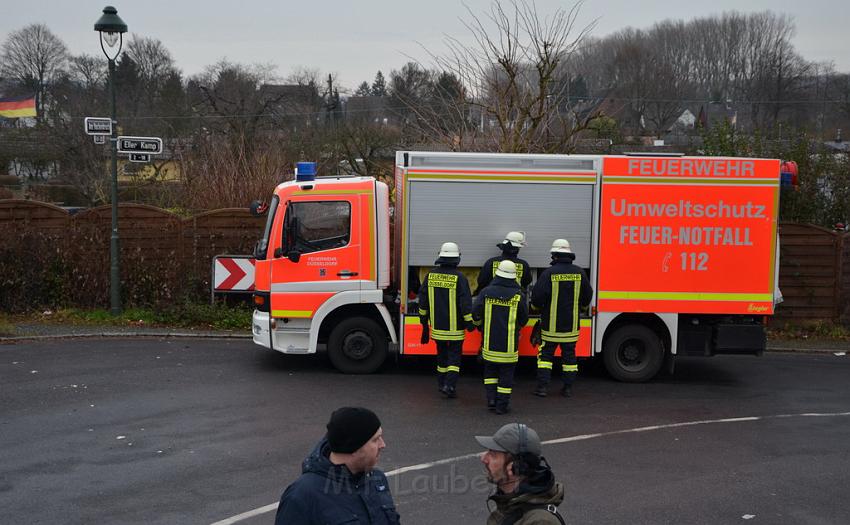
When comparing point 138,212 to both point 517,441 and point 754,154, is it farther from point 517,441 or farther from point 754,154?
point 517,441

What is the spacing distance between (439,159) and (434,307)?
1.94 m

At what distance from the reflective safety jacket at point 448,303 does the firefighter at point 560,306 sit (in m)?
0.85

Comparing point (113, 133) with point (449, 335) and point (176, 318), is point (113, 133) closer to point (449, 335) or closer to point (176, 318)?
point (176, 318)

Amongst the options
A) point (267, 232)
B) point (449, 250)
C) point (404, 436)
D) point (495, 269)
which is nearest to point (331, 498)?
point (404, 436)

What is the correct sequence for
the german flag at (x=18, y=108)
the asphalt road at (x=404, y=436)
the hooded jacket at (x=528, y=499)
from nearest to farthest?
the hooded jacket at (x=528, y=499) < the asphalt road at (x=404, y=436) < the german flag at (x=18, y=108)

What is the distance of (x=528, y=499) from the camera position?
143 inches

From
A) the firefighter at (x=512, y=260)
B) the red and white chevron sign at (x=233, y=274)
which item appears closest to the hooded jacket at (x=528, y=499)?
the firefighter at (x=512, y=260)

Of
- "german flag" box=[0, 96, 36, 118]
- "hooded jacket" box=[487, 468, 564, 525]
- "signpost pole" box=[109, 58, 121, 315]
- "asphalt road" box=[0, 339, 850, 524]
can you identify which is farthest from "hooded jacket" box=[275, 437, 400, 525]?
"german flag" box=[0, 96, 36, 118]

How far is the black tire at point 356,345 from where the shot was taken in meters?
11.3

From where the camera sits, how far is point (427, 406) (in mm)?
9891

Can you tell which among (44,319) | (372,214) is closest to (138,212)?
(44,319)

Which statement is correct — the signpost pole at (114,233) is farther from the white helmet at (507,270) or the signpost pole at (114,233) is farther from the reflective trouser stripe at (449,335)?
the white helmet at (507,270)

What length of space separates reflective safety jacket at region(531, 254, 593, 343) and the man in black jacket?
6.82 meters

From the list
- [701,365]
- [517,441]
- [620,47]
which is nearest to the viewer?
[517,441]
